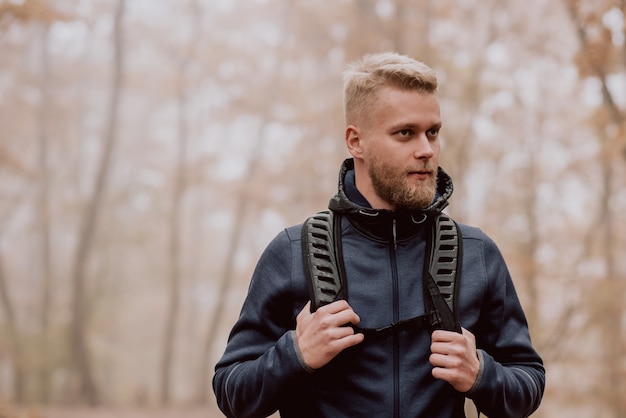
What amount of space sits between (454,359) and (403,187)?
60 centimetres

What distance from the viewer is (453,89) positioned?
14195mm

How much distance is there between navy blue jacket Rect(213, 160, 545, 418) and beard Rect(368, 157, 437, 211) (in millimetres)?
47

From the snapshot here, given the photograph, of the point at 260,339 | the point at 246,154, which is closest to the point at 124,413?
the point at 246,154

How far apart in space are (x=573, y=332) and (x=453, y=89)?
5237mm

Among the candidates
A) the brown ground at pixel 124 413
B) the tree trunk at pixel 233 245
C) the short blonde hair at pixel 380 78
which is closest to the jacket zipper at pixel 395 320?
the short blonde hair at pixel 380 78

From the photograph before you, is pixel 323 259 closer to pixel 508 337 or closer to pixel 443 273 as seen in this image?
pixel 443 273

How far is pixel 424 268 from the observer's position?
7.73 ft

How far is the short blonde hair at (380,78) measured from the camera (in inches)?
94.7

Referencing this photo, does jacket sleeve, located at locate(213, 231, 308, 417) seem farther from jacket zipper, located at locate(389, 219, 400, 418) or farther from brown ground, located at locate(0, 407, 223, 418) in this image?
brown ground, located at locate(0, 407, 223, 418)

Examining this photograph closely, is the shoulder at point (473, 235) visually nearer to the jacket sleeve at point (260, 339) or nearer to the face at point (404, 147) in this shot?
the face at point (404, 147)

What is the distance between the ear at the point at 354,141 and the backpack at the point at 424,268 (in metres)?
0.26

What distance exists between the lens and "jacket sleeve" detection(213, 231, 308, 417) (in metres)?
2.28

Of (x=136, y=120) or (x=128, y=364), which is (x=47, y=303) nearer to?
(x=128, y=364)

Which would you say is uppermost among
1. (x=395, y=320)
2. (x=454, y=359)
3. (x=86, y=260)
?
(x=86, y=260)
